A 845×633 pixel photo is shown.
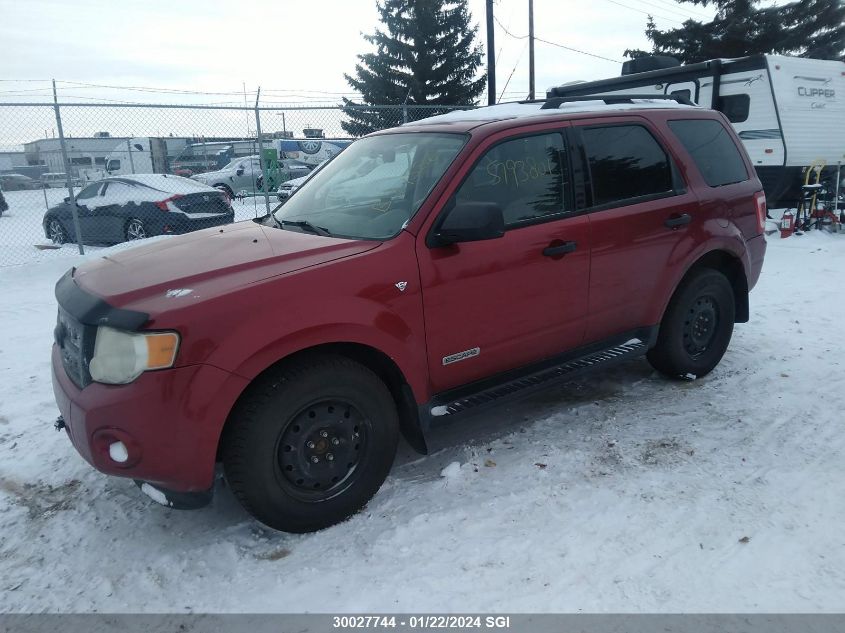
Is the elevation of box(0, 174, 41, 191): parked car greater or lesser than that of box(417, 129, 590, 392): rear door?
greater

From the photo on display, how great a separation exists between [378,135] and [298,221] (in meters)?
0.92

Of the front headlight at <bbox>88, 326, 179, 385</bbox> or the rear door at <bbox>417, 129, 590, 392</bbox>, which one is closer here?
the front headlight at <bbox>88, 326, 179, 385</bbox>

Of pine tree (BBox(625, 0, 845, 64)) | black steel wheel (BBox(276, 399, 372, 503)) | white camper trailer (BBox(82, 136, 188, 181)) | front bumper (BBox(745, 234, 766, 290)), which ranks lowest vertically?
black steel wheel (BBox(276, 399, 372, 503))

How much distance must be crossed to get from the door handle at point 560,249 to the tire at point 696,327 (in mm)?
1153

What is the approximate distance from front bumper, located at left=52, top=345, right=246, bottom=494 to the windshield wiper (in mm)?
1068

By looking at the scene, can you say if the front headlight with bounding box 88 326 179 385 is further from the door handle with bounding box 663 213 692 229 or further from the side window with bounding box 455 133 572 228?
the door handle with bounding box 663 213 692 229

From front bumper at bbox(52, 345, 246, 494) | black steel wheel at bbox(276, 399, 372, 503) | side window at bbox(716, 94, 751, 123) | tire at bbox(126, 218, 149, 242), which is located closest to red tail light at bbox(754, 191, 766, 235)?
black steel wheel at bbox(276, 399, 372, 503)

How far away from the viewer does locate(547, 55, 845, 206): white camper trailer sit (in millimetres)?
11023

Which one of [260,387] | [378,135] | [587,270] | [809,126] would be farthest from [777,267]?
[260,387]

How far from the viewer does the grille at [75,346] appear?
271 cm

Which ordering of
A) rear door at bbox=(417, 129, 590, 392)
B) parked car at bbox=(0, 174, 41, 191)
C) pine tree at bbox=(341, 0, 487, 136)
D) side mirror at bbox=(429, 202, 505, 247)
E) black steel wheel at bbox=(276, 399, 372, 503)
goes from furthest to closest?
pine tree at bbox=(341, 0, 487, 136) → parked car at bbox=(0, 174, 41, 191) → rear door at bbox=(417, 129, 590, 392) → side mirror at bbox=(429, 202, 505, 247) → black steel wheel at bbox=(276, 399, 372, 503)

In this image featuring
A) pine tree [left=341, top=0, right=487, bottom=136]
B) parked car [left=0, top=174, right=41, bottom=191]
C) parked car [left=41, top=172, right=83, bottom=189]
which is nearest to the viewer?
parked car [left=41, top=172, right=83, bottom=189]

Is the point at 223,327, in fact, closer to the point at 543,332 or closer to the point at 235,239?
the point at 235,239

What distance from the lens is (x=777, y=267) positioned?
28.1 feet
